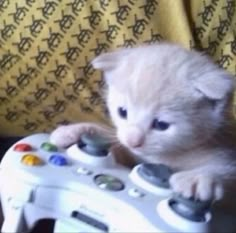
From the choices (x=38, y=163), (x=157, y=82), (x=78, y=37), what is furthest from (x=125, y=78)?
(x=78, y=37)

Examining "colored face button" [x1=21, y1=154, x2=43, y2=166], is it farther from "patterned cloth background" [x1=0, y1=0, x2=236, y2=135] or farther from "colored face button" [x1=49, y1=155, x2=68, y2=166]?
"patterned cloth background" [x1=0, y1=0, x2=236, y2=135]

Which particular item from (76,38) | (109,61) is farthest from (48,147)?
(76,38)

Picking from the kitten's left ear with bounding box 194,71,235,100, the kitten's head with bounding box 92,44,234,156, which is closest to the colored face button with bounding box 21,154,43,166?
the kitten's head with bounding box 92,44,234,156

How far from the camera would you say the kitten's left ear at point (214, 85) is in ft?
2.43

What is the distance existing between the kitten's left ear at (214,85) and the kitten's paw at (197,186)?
99 millimetres

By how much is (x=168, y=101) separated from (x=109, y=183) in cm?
12

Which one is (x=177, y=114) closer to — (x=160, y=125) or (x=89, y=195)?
(x=160, y=125)

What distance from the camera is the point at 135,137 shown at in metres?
0.74

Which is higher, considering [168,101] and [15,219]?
[168,101]

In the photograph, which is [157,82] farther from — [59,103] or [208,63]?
[59,103]

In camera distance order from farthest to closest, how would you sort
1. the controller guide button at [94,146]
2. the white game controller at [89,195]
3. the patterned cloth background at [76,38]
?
the patterned cloth background at [76,38] → the controller guide button at [94,146] → the white game controller at [89,195]

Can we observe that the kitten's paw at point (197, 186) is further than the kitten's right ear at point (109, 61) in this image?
No

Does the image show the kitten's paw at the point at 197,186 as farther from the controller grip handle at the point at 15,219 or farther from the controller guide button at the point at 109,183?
the controller grip handle at the point at 15,219

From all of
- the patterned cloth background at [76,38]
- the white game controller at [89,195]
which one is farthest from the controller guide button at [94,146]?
the patterned cloth background at [76,38]
